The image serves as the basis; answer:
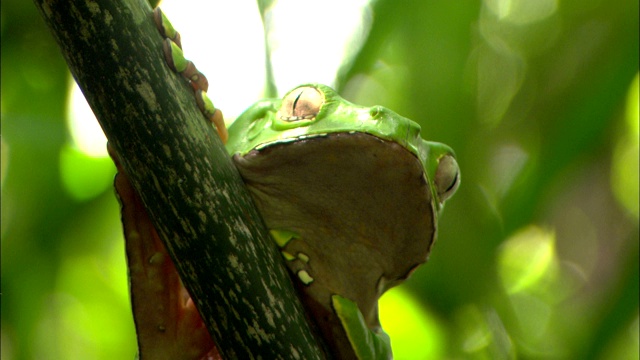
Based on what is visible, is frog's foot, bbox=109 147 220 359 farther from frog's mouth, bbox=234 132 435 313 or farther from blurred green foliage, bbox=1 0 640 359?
blurred green foliage, bbox=1 0 640 359

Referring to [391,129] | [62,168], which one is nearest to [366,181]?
[391,129]

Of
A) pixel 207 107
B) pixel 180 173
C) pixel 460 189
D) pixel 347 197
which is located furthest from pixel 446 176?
pixel 460 189

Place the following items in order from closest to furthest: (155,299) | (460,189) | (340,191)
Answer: (340,191) < (155,299) < (460,189)

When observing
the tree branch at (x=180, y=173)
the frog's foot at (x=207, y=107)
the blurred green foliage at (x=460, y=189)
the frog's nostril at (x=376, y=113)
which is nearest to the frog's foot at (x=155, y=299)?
the frog's foot at (x=207, y=107)

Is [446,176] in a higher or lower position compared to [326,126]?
lower

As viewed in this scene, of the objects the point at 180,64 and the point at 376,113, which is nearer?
the point at 180,64

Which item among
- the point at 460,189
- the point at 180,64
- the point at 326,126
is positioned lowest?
the point at 460,189

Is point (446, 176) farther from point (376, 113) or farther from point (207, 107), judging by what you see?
point (207, 107)

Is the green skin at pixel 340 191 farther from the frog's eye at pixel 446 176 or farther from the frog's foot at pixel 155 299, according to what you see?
the frog's foot at pixel 155 299
